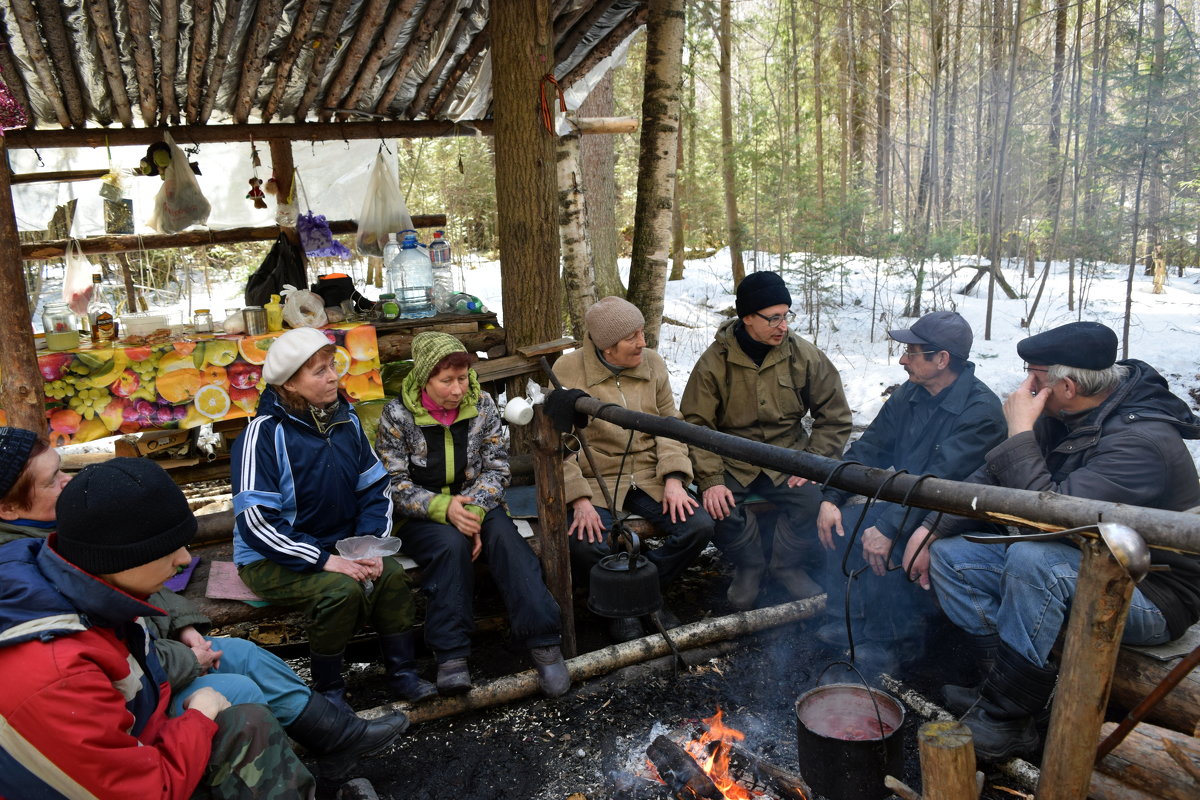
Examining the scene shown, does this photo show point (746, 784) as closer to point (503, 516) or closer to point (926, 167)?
point (503, 516)

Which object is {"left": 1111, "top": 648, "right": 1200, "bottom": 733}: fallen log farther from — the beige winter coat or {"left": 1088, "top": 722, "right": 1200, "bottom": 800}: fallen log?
the beige winter coat

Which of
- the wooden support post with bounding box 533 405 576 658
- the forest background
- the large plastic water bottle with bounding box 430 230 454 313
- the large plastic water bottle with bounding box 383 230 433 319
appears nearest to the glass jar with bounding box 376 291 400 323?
the large plastic water bottle with bounding box 383 230 433 319

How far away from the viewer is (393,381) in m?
5.95

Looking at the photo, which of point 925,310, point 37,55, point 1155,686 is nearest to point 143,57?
point 37,55

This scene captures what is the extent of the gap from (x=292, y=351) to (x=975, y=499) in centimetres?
272

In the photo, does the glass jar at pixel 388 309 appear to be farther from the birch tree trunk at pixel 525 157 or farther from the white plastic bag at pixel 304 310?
the birch tree trunk at pixel 525 157

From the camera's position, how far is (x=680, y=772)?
2.95m

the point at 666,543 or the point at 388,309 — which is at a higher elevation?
the point at 388,309

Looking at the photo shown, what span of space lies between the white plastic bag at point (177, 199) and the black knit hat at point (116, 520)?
17.3ft

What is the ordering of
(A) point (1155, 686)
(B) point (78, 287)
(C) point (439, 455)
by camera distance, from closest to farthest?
(A) point (1155, 686)
(C) point (439, 455)
(B) point (78, 287)

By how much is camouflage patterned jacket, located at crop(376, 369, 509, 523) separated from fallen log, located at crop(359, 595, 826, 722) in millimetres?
819

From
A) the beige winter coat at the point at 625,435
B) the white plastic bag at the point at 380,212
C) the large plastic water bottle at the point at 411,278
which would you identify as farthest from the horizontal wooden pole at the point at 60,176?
the beige winter coat at the point at 625,435

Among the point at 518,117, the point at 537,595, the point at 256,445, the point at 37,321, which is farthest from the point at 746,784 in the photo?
the point at 37,321

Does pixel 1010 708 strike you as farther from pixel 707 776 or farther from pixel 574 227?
pixel 574 227
